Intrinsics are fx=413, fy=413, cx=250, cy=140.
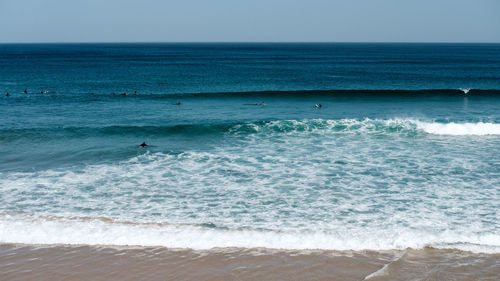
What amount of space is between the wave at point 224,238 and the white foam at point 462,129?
1471 cm

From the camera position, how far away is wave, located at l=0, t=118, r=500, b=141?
2392cm

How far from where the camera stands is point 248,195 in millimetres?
14062

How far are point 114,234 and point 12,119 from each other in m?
21.5

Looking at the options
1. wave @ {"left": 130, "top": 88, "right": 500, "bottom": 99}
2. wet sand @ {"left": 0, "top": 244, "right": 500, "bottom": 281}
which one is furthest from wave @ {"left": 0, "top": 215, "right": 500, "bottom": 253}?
wave @ {"left": 130, "top": 88, "right": 500, "bottom": 99}

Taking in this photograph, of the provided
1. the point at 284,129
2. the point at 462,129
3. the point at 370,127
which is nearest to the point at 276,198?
the point at 284,129

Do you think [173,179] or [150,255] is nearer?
[150,255]

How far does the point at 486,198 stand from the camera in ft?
43.9

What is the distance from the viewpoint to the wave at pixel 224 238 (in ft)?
33.5

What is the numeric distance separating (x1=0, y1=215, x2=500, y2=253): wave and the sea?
0.05m

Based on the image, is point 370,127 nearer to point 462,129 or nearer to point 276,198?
point 462,129

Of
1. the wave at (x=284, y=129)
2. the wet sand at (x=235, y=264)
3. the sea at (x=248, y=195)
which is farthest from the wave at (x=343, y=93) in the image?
the wet sand at (x=235, y=264)

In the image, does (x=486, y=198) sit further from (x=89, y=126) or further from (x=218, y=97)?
(x=218, y=97)

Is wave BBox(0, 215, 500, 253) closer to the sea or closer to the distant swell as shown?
the sea

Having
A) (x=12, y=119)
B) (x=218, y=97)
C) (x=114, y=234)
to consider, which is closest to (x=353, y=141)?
(x=114, y=234)
